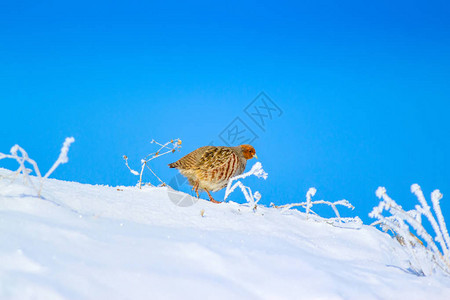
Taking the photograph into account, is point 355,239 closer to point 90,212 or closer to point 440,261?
point 440,261

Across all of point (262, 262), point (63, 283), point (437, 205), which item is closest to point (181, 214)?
point (262, 262)

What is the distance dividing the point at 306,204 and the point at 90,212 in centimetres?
210

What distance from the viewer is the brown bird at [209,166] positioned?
453 centimetres

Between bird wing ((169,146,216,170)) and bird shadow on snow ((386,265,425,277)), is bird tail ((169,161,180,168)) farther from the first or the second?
bird shadow on snow ((386,265,425,277))

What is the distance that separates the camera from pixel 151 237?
2.15m

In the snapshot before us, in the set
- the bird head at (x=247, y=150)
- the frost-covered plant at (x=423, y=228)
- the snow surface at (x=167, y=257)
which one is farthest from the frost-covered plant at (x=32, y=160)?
the bird head at (x=247, y=150)

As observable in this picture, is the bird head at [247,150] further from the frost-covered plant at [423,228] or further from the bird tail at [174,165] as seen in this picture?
the frost-covered plant at [423,228]

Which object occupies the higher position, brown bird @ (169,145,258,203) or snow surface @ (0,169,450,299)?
brown bird @ (169,145,258,203)

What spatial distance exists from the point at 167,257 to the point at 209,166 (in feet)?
8.60

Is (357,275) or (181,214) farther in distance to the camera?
(181,214)

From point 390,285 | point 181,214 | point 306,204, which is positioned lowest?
point 390,285

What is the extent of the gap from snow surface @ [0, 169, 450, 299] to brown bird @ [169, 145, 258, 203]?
4.75 ft

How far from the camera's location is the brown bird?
453cm

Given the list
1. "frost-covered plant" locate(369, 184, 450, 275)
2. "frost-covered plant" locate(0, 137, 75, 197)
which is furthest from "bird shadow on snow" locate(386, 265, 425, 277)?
"frost-covered plant" locate(0, 137, 75, 197)
